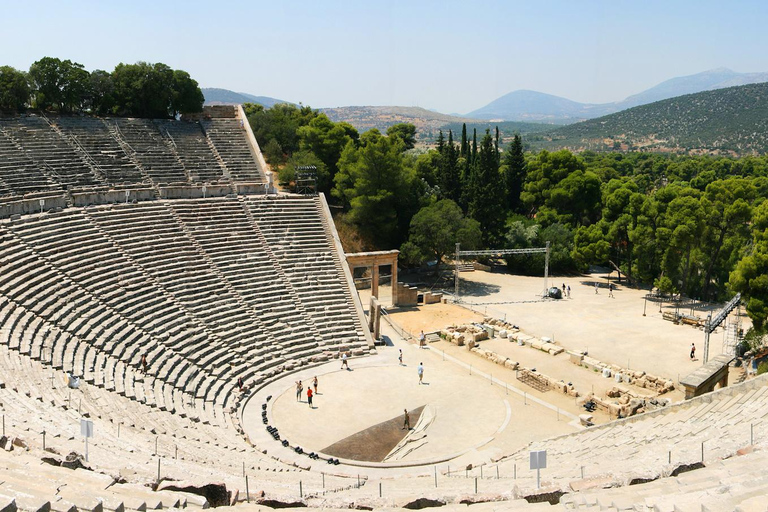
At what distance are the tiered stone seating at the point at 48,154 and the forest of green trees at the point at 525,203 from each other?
42.6 ft

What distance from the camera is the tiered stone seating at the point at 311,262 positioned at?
28469 mm

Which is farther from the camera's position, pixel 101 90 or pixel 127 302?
pixel 101 90

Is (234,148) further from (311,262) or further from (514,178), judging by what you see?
(514,178)

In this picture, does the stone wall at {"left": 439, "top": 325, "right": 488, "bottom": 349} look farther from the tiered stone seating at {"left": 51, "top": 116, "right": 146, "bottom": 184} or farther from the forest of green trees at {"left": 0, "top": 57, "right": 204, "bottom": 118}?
the forest of green trees at {"left": 0, "top": 57, "right": 204, "bottom": 118}

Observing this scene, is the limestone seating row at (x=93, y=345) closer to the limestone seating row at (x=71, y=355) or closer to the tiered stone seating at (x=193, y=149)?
the limestone seating row at (x=71, y=355)

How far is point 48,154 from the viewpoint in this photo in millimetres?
35500

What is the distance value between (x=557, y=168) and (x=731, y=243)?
18.2 metres

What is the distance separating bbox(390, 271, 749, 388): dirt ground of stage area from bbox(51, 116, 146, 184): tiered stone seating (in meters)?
18.4

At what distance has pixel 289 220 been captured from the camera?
33.4 metres

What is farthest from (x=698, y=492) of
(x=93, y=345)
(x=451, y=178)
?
(x=451, y=178)

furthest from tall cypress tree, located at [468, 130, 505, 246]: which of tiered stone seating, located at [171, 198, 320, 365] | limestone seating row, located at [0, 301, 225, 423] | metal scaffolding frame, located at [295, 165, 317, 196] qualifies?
limestone seating row, located at [0, 301, 225, 423]

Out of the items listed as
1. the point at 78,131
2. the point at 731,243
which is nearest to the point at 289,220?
the point at 78,131

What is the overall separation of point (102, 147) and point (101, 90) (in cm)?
736

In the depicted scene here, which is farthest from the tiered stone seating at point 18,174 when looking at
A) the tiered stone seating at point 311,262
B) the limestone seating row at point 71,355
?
the limestone seating row at point 71,355
